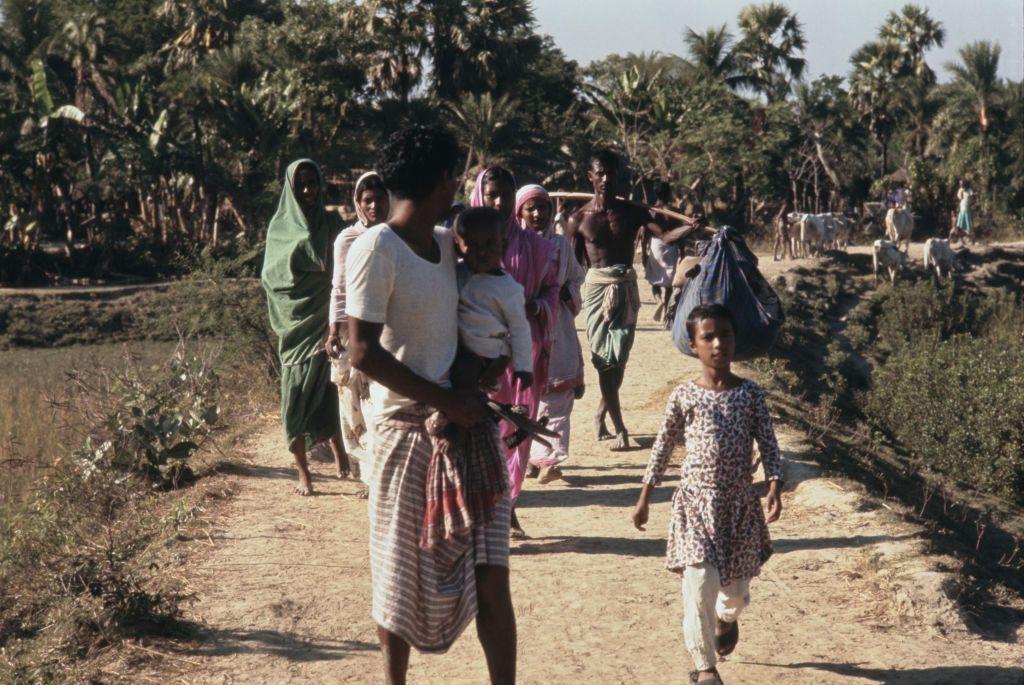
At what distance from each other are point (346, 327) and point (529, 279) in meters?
Answer: 1.01

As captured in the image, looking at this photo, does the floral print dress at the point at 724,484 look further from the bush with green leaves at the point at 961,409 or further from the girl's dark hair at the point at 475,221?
the bush with green leaves at the point at 961,409

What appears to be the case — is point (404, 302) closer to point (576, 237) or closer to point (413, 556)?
point (413, 556)

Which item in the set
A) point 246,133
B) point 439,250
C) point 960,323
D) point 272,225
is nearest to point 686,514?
point 439,250

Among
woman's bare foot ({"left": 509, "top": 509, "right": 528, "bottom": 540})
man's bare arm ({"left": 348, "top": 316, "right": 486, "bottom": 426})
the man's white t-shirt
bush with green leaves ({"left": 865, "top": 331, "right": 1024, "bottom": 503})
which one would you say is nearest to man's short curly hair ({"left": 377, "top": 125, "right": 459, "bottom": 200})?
the man's white t-shirt

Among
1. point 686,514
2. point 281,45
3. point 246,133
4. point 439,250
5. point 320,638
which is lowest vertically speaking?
point 320,638

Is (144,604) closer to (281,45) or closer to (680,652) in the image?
(680,652)

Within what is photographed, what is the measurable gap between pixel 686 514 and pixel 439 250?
4.60 ft

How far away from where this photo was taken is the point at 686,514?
4.27m

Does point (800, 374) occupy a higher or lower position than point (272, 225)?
lower

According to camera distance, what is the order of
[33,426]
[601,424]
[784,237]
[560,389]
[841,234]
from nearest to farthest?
[560,389], [601,424], [33,426], [784,237], [841,234]

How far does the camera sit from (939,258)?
2661cm

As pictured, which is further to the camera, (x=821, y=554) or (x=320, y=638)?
(x=821, y=554)

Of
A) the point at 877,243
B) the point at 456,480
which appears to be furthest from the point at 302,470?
the point at 877,243

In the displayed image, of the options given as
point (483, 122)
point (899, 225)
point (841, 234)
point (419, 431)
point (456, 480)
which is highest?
point (483, 122)
